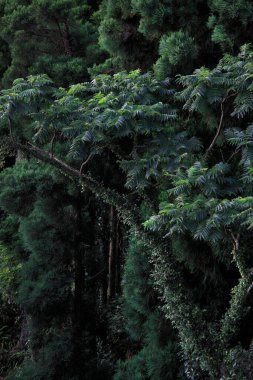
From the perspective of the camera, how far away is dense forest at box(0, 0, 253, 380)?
322 centimetres

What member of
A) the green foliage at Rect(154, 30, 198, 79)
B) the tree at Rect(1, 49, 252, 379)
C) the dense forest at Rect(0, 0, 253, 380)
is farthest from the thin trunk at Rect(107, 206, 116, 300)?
the green foliage at Rect(154, 30, 198, 79)

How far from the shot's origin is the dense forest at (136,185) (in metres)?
3.22

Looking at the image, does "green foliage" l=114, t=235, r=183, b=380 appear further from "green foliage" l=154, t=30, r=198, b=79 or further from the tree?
"green foliage" l=154, t=30, r=198, b=79

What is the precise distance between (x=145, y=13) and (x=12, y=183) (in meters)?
2.67

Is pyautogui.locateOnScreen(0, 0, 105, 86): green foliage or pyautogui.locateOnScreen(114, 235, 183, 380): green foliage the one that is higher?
pyautogui.locateOnScreen(0, 0, 105, 86): green foliage

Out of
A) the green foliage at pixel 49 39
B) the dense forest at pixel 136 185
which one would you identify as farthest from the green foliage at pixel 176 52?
the green foliage at pixel 49 39

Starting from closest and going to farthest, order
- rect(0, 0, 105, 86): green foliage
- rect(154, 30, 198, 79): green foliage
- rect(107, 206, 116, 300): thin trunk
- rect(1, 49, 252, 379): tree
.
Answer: rect(1, 49, 252, 379): tree < rect(154, 30, 198, 79): green foliage < rect(0, 0, 105, 86): green foliage < rect(107, 206, 116, 300): thin trunk

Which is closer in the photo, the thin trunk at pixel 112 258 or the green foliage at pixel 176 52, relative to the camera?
the green foliage at pixel 176 52

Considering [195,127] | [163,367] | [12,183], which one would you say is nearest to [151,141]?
[195,127]

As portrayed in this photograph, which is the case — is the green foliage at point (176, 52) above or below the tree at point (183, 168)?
above

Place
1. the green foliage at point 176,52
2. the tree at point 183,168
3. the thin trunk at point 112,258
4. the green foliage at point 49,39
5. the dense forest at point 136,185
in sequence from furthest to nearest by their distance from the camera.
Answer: the thin trunk at point 112,258 < the green foliage at point 49,39 < the green foliage at point 176,52 < the dense forest at point 136,185 < the tree at point 183,168

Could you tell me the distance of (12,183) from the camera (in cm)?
558

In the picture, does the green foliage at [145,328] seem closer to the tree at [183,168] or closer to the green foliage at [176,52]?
the tree at [183,168]

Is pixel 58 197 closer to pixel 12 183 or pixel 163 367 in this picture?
pixel 12 183
